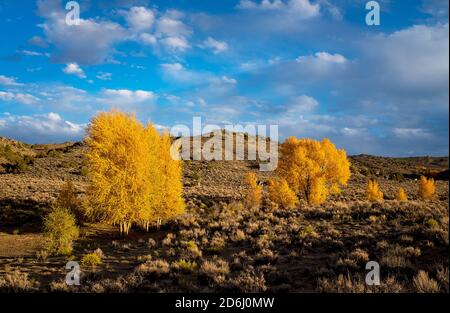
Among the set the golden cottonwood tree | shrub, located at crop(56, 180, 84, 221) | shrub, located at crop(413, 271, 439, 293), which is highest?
the golden cottonwood tree

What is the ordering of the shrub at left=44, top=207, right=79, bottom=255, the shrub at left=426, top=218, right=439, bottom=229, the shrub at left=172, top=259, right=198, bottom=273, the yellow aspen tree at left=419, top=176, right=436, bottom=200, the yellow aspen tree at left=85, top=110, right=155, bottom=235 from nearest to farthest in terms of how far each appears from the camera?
the shrub at left=172, top=259, right=198, bottom=273
the shrub at left=426, top=218, right=439, bottom=229
the shrub at left=44, top=207, right=79, bottom=255
the yellow aspen tree at left=85, top=110, right=155, bottom=235
the yellow aspen tree at left=419, top=176, right=436, bottom=200

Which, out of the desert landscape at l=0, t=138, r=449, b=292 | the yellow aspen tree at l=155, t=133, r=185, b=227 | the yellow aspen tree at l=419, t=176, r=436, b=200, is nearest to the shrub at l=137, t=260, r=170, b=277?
the desert landscape at l=0, t=138, r=449, b=292

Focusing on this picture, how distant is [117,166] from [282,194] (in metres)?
15.4

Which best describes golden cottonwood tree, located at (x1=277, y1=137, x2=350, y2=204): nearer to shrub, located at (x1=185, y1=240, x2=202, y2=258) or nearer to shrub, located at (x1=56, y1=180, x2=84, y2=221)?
shrub, located at (x1=185, y1=240, x2=202, y2=258)

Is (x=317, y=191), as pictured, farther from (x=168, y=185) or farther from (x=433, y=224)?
(x=433, y=224)

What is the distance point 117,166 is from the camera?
23.0m

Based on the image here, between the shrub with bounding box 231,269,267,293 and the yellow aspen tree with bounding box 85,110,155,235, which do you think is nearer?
the shrub with bounding box 231,269,267,293

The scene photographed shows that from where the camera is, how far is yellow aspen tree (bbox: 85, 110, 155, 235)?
22.5 m

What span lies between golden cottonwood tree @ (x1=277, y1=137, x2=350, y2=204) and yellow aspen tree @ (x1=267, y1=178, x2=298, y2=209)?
3.75 feet

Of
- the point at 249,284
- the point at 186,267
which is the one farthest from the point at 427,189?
the point at 249,284

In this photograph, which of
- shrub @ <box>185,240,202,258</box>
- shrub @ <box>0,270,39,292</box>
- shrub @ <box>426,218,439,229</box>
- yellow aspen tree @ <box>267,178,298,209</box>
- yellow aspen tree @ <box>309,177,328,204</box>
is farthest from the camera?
yellow aspen tree @ <box>309,177,328,204</box>

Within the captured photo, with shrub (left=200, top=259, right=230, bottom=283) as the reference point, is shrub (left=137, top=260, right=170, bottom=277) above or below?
below
